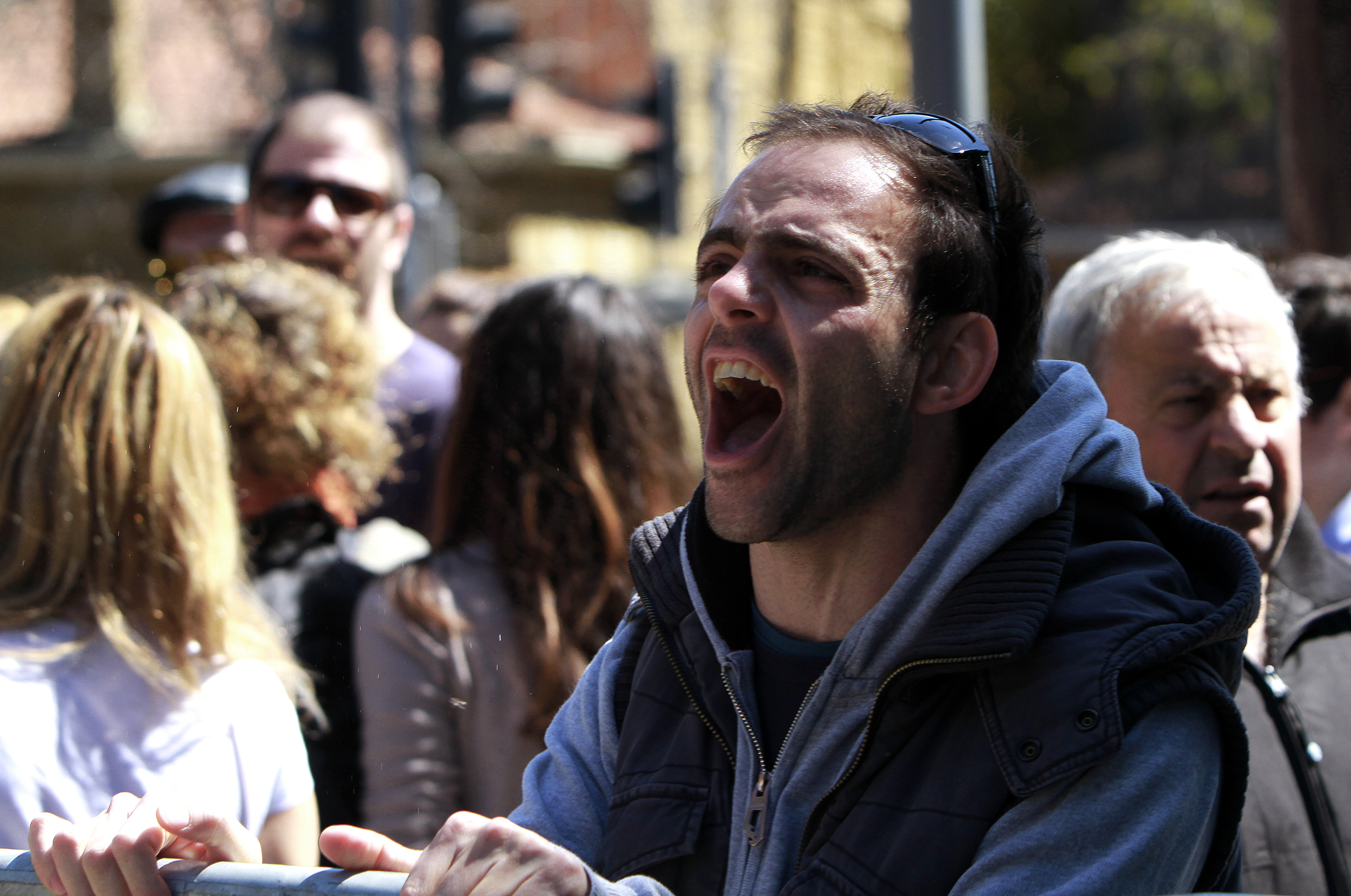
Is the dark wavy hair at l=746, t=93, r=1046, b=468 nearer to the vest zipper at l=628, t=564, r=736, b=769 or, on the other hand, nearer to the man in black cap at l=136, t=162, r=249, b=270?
the vest zipper at l=628, t=564, r=736, b=769

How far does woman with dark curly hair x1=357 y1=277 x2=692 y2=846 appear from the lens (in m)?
2.40

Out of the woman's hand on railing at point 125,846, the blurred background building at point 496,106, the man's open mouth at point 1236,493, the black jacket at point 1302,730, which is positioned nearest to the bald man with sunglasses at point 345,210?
the man's open mouth at point 1236,493

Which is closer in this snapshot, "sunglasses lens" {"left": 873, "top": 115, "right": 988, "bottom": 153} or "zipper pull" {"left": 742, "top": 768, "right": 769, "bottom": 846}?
"zipper pull" {"left": 742, "top": 768, "right": 769, "bottom": 846}

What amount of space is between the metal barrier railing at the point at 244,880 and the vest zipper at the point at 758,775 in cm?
41

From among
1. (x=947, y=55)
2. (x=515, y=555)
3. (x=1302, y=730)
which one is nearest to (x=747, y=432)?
(x=515, y=555)

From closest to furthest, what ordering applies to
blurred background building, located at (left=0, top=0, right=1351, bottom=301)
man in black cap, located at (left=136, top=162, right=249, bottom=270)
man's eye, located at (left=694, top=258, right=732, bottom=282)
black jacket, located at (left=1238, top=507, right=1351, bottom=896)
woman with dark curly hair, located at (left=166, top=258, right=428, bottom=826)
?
man's eye, located at (left=694, top=258, right=732, bottom=282) < black jacket, located at (left=1238, top=507, right=1351, bottom=896) < woman with dark curly hair, located at (left=166, top=258, right=428, bottom=826) < man in black cap, located at (left=136, top=162, right=249, bottom=270) < blurred background building, located at (left=0, top=0, right=1351, bottom=301)

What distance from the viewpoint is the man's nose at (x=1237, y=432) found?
2295mm

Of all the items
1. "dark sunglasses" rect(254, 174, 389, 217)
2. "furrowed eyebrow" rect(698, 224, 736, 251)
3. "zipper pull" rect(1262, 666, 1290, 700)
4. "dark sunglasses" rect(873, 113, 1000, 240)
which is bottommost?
"zipper pull" rect(1262, 666, 1290, 700)

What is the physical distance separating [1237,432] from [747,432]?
994 mm

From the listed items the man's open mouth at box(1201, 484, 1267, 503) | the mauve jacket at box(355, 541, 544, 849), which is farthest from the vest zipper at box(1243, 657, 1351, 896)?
the mauve jacket at box(355, 541, 544, 849)

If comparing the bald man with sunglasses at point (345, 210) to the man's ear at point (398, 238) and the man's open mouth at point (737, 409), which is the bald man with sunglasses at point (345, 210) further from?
the man's open mouth at point (737, 409)

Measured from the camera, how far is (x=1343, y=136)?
18.2 feet

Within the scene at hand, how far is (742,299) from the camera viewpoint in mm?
1623

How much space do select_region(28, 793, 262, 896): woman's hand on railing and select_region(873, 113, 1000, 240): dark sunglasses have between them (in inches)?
44.0
